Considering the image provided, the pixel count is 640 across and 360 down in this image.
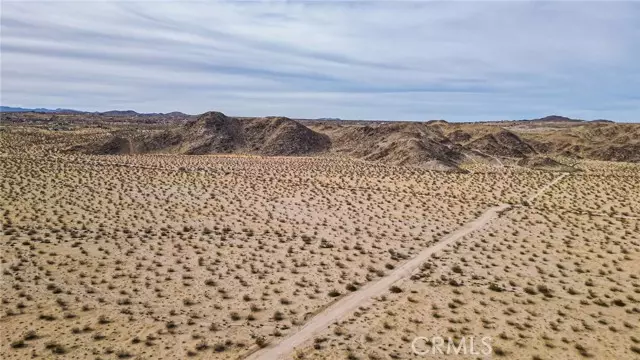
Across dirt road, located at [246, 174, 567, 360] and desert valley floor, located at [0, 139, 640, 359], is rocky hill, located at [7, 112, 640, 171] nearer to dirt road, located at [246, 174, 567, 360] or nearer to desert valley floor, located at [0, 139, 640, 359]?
desert valley floor, located at [0, 139, 640, 359]

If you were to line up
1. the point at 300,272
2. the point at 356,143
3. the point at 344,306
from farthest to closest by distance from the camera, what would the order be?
1. the point at 356,143
2. the point at 300,272
3. the point at 344,306

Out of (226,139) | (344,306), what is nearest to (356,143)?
(226,139)

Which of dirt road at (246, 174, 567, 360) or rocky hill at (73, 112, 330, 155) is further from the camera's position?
rocky hill at (73, 112, 330, 155)

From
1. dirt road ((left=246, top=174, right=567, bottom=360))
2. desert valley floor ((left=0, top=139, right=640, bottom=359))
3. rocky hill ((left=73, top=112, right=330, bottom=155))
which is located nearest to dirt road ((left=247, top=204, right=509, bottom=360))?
dirt road ((left=246, top=174, right=567, bottom=360))

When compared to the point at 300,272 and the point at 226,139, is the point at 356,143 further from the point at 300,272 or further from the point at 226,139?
the point at 300,272

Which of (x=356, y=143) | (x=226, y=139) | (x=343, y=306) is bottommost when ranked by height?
(x=343, y=306)

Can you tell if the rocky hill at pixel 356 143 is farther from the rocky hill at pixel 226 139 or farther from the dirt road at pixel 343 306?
the dirt road at pixel 343 306

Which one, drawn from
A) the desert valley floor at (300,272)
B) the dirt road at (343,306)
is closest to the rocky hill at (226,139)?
the desert valley floor at (300,272)

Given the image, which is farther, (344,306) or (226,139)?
(226,139)
